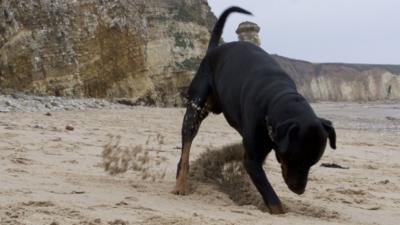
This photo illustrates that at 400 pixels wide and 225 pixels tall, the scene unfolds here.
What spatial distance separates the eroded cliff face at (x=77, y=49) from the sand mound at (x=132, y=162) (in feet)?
37.4

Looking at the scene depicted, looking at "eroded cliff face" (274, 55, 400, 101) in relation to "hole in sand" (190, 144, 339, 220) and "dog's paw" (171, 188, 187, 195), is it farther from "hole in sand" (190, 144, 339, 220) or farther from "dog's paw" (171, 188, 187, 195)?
"dog's paw" (171, 188, 187, 195)

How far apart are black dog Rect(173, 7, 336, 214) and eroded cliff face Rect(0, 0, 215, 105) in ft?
42.5

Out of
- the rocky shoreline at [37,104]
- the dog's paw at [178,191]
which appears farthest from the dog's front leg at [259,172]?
the rocky shoreline at [37,104]

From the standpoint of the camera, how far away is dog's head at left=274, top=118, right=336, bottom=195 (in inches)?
139

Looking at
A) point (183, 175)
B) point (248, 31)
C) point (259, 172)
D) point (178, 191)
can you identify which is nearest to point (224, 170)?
point (183, 175)

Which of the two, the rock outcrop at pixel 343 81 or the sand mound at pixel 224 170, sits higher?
the sand mound at pixel 224 170

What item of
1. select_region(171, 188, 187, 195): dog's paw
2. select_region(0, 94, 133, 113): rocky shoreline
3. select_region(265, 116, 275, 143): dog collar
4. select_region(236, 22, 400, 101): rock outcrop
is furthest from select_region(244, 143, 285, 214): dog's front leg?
select_region(236, 22, 400, 101): rock outcrop

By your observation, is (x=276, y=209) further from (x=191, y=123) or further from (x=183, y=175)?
(x=191, y=123)

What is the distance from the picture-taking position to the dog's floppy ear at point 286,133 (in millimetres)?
3516

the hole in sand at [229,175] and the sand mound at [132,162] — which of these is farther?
the sand mound at [132,162]

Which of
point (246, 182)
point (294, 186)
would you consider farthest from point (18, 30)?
point (294, 186)

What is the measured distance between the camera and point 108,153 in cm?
624

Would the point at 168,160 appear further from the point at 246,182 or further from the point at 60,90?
the point at 60,90

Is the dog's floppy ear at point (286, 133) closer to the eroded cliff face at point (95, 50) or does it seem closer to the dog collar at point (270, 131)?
the dog collar at point (270, 131)
